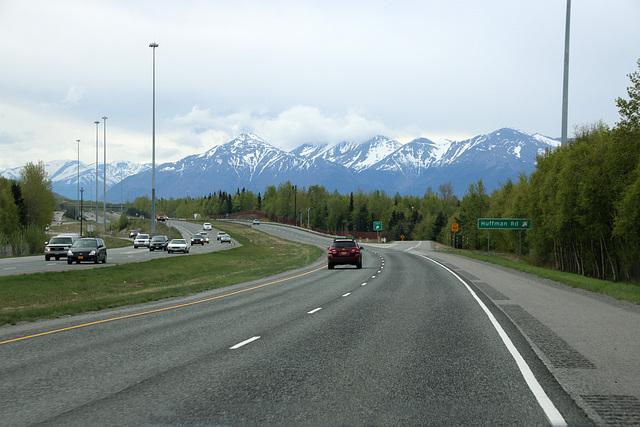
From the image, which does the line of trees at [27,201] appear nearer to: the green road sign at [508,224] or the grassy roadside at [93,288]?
the grassy roadside at [93,288]

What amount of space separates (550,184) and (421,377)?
162 feet

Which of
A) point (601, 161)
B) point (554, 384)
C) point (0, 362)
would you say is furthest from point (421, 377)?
point (601, 161)

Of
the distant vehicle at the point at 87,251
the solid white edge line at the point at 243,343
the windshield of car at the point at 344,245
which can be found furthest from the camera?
the windshield of car at the point at 344,245

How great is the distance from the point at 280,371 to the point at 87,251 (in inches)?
1342

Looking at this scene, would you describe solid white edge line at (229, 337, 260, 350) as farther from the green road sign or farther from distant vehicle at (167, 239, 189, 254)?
the green road sign

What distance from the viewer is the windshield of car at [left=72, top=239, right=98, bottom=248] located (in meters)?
39.8

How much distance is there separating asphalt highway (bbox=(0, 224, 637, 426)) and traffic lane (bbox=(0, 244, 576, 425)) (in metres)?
0.02

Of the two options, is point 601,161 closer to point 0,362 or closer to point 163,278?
point 163,278

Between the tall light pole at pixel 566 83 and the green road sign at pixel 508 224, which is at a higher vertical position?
the tall light pole at pixel 566 83

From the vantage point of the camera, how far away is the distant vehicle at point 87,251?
3875cm

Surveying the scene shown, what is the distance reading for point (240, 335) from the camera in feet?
37.4

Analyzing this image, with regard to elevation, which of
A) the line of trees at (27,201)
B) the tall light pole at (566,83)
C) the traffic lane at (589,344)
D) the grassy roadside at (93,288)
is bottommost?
the grassy roadside at (93,288)

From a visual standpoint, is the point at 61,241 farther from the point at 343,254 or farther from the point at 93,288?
the point at 343,254

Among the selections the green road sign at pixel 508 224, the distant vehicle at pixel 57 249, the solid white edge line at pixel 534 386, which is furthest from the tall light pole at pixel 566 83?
the distant vehicle at pixel 57 249
